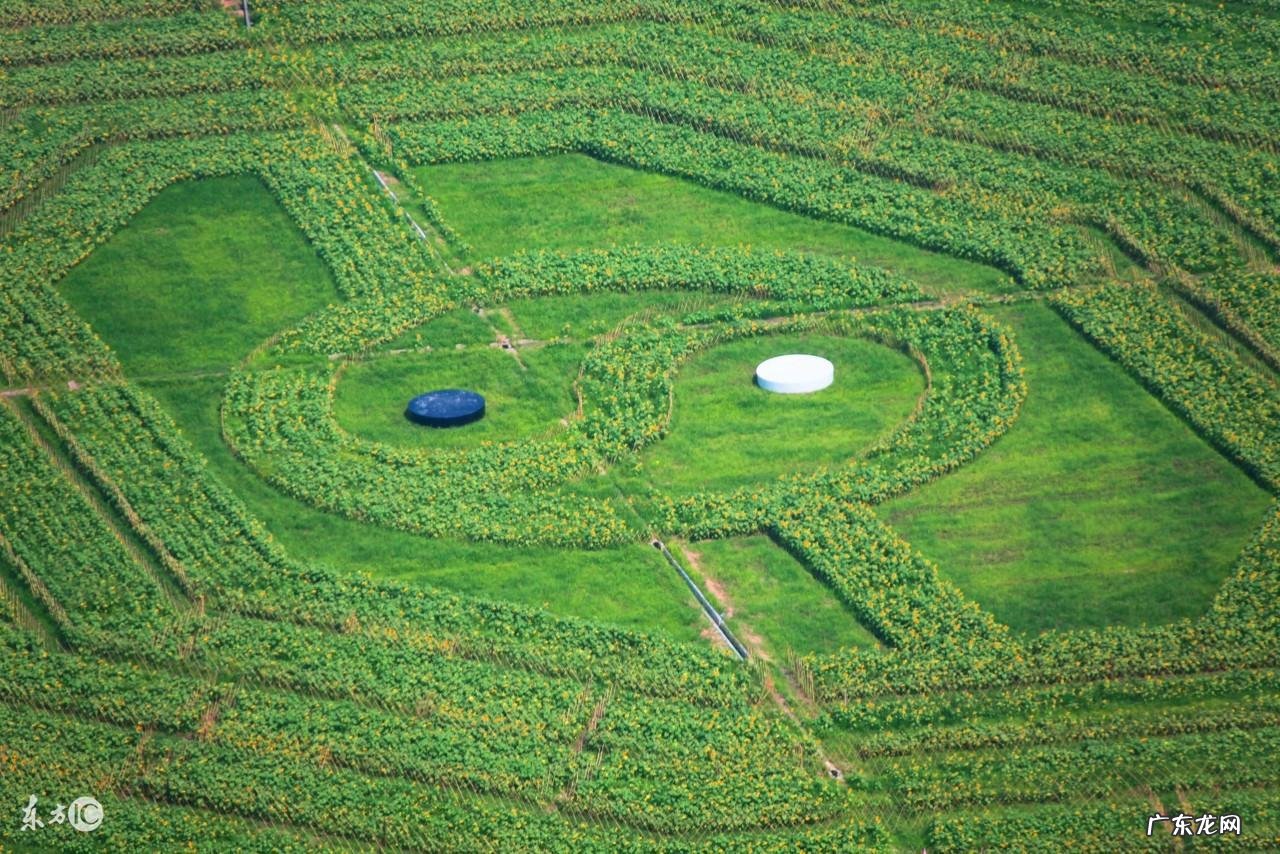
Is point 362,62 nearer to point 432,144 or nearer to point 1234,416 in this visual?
point 432,144

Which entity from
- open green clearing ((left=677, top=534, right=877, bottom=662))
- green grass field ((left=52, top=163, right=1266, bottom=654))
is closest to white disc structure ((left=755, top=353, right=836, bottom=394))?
green grass field ((left=52, top=163, right=1266, bottom=654))

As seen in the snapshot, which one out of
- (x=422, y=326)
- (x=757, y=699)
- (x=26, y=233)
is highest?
(x=26, y=233)

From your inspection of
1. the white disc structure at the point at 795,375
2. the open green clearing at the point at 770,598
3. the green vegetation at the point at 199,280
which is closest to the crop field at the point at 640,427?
the open green clearing at the point at 770,598

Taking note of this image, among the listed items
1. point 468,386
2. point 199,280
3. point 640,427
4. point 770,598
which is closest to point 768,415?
point 640,427

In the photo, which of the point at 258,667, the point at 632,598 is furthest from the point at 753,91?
the point at 258,667

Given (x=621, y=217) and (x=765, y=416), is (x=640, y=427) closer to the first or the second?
(x=765, y=416)

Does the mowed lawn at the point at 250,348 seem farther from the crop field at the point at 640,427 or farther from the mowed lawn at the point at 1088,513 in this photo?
the mowed lawn at the point at 1088,513
